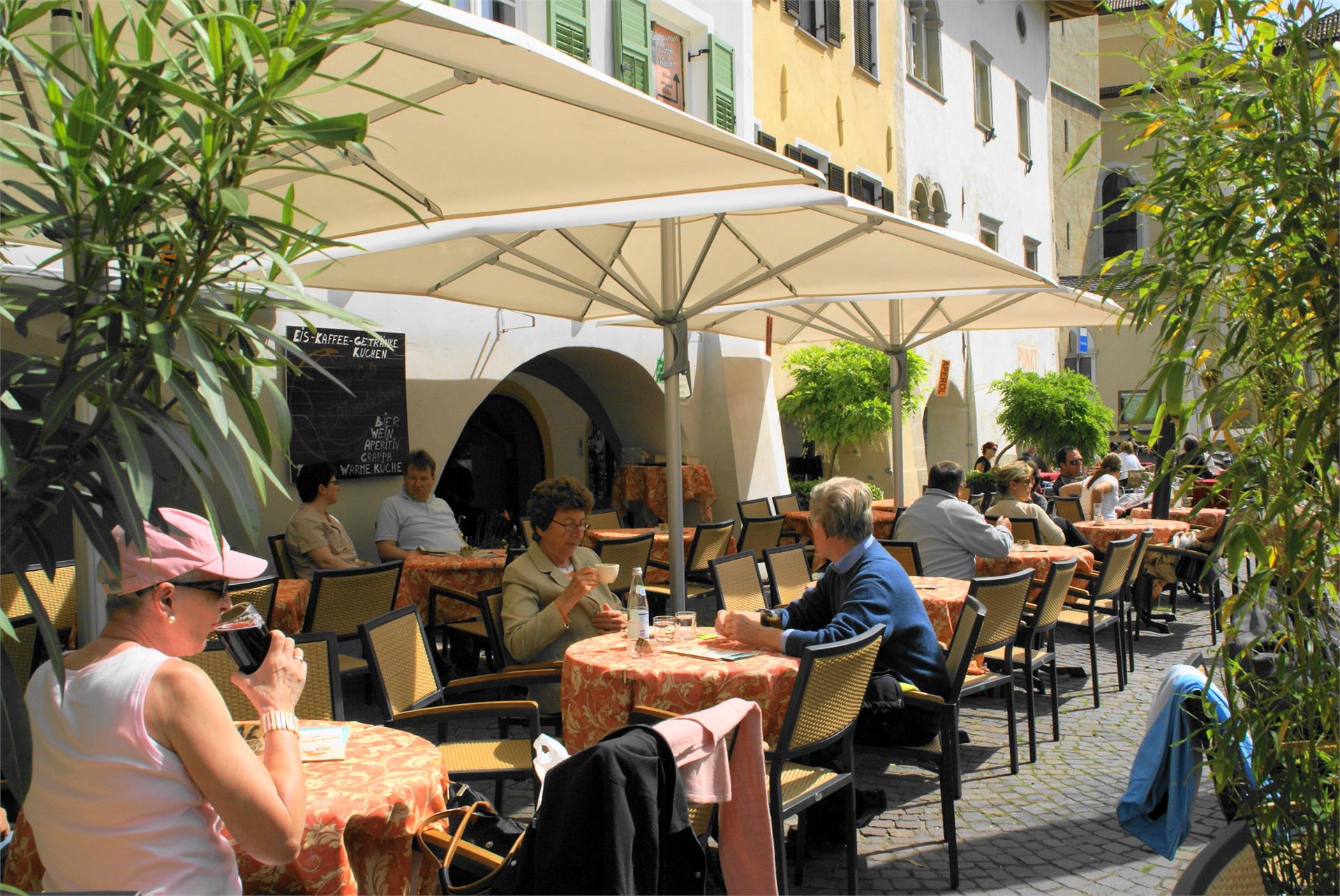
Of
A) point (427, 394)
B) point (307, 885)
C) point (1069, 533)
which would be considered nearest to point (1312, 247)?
point (307, 885)

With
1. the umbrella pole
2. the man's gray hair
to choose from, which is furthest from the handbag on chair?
the umbrella pole

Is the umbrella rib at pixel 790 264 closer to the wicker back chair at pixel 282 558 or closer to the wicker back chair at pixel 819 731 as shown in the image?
the wicker back chair at pixel 819 731

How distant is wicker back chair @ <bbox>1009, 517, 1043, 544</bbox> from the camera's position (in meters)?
8.47

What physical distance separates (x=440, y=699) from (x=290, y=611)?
1809 millimetres

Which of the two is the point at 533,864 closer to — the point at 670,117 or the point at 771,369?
the point at 670,117

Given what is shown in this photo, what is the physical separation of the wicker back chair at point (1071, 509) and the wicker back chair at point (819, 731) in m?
7.26

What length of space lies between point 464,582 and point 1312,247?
587 centimetres

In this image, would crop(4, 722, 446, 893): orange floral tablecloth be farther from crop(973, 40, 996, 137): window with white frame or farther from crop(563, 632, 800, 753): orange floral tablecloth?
crop(973, 40, 996, 137): window with white frame

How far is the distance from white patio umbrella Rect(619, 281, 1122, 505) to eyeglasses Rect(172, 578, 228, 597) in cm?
771

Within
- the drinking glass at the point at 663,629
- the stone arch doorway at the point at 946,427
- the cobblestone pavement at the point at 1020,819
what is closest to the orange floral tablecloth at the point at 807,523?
the cobblestone pavement at the point at 1020,819

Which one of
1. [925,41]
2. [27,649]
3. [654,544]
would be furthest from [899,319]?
[925,41]

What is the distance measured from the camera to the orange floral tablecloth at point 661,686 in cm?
411

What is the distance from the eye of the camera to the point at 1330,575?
2.20 meters

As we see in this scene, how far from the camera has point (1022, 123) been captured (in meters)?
24.3
